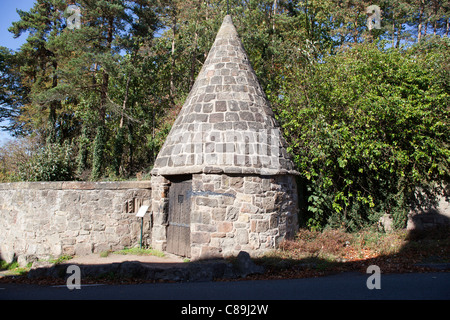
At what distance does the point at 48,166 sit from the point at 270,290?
31.6ft

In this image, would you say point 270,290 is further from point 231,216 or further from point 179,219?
point 179,219

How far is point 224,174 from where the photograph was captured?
741 centimetres

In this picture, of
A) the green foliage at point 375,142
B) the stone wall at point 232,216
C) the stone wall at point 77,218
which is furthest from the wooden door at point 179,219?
the green foliage at point 375,142

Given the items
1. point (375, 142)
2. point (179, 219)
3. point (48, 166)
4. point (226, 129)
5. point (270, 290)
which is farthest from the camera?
point (48, 166)

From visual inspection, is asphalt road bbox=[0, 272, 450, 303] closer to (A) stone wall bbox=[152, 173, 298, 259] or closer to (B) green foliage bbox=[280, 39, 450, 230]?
(A) stone wall bbox=[152, 173, 298, 259]

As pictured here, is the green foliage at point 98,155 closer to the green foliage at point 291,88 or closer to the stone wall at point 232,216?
the green foliage at point 291,88

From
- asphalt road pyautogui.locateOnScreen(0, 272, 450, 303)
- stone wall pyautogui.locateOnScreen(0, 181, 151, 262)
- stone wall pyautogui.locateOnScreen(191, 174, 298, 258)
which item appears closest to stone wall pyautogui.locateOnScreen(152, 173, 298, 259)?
stone wall pyautogui.locateOnScreen(191, 174, 298, 258)

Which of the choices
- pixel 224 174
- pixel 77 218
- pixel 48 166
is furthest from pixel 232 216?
pixel 48 166

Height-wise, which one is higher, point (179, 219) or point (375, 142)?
point (375, 142)

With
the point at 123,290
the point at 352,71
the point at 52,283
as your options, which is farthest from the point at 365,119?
the point at 52,283

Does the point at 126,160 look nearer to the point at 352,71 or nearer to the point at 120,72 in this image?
the point at 120,72

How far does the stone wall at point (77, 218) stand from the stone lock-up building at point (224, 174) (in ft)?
2.20

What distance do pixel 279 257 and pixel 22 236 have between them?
665cm

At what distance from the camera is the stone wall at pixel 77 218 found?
8250mm
